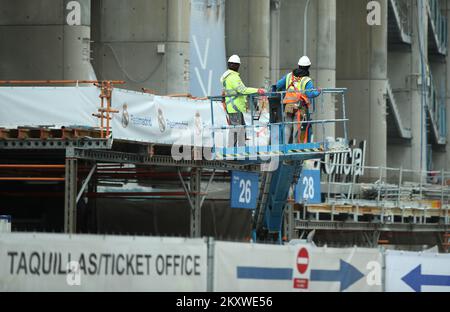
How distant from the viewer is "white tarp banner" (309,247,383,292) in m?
19.0

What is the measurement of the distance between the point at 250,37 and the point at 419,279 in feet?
76.1

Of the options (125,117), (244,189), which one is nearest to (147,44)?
(244,189)

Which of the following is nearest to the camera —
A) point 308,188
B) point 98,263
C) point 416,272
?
point 98,263

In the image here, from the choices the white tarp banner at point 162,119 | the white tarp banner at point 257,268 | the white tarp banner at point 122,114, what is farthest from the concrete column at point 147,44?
the white tarp banner at point 257,268

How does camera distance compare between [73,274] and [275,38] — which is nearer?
[73,274]

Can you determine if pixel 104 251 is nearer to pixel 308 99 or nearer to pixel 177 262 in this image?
pixel 177 262

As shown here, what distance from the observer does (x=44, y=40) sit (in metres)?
34.3

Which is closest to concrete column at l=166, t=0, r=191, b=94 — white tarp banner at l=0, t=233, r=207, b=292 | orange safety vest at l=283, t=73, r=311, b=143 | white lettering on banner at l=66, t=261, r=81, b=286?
orange safety vest at l=283, t=73, r=311, b=143

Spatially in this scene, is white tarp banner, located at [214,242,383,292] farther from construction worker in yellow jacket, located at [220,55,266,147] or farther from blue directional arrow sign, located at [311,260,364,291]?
construction worker in yellow jacket, located at [220,55,266,147]

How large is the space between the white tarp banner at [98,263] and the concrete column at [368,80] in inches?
1509

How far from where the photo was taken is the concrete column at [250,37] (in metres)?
42.8

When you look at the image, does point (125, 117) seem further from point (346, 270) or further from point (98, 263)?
point (98, 263)

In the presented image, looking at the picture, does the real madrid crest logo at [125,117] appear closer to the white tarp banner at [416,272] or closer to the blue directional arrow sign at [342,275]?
the white tarp banner at [416,272]
